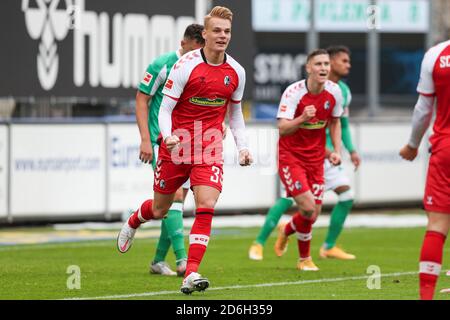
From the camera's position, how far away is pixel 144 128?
457 inches

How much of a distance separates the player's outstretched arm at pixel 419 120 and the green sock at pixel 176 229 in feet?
11.5

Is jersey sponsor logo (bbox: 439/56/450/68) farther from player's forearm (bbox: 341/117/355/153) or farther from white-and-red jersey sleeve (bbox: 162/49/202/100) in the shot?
player's forearm (bbox: 341/117/355/153)

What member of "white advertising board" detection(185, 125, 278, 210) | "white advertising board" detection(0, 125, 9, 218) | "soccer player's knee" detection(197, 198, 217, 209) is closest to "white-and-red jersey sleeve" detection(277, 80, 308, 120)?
"soccer player's knee" detection(197, 198, 217, 209)

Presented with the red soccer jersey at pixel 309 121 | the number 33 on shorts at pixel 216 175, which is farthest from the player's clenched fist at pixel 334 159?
the number 33 on shorts at pixel 216 175

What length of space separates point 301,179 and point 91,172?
284 inches

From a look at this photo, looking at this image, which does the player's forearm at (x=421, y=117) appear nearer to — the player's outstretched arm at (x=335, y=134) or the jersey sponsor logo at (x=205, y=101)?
the jersey sponsor logo at (x=205, y=101)

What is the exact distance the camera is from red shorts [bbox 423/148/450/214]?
8.57m

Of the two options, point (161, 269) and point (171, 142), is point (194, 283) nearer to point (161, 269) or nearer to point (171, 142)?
point (171, 142)

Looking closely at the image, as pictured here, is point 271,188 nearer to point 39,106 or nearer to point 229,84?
point 39,106

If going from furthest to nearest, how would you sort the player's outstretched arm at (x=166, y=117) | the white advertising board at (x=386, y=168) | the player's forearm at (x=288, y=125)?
the white advertising board at (x=386, y=168) → the player's forearm at (x=288, y=125) → the player's outstretched arm at (x=166, y=117)

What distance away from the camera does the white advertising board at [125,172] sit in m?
19.7

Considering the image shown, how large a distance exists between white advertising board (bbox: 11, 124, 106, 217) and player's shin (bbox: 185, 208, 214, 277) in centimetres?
889

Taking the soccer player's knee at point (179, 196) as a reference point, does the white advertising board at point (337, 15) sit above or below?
above
